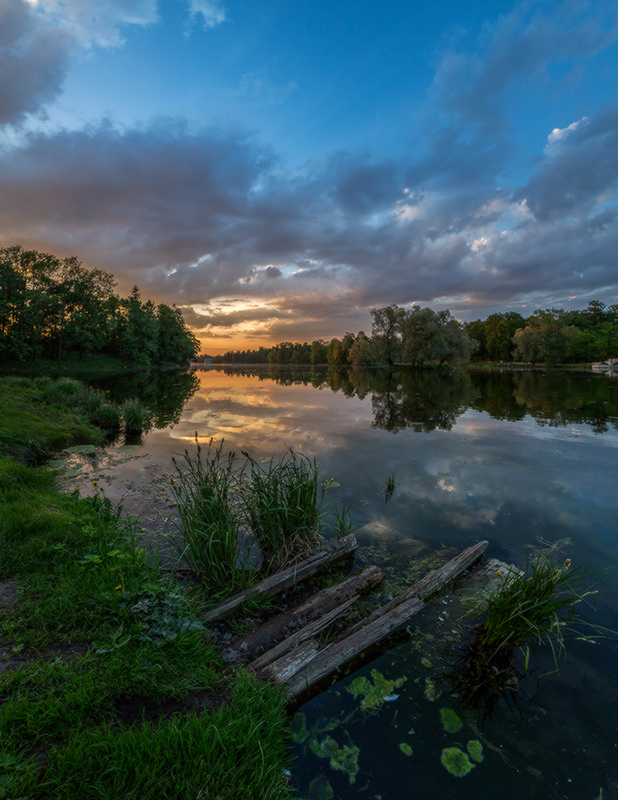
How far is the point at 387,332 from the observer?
274 feet

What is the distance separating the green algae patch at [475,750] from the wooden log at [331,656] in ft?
3.99

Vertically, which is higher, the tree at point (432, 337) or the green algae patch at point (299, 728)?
the tree at point (432, 337)

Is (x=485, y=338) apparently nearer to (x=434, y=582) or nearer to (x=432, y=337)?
(x=432, y=337)

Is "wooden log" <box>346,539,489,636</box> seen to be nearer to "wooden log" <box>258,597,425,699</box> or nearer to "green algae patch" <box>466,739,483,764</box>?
"wooden log" <box>258,597,425,699</box>

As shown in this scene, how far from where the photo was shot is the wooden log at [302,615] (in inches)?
160

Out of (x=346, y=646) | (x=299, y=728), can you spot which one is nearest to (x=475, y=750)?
(x=346, y=646)

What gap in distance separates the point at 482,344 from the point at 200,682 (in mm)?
137086

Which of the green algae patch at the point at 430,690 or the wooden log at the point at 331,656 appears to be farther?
the green algae patch at the point at 430,690

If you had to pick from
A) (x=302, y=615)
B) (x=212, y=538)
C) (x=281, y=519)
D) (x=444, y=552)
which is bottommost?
(x=444, y=552)

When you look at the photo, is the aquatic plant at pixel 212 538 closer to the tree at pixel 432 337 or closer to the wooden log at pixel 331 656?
the wooden log at pixel 331 656


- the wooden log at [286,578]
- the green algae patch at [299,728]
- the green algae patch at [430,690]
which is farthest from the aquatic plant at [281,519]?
the green algae patch at [430,690]

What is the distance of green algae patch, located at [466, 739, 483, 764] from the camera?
319 cm

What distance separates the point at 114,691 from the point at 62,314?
7181cm

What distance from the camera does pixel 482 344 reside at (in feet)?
404
